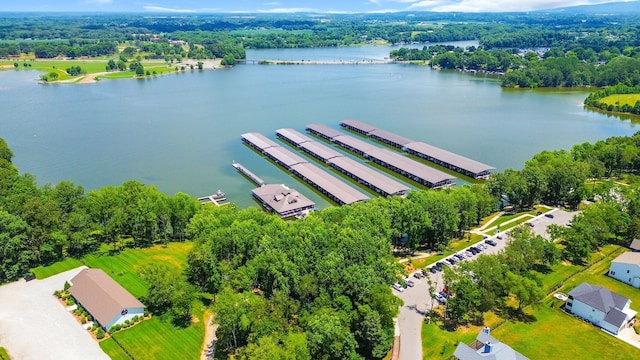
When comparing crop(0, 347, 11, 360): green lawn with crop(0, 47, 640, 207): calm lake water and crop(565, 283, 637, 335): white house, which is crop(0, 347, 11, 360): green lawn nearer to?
crop(0, 47, 640, 207): calm lake water

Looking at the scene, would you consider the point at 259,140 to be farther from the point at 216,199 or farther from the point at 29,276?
the point at 29,276

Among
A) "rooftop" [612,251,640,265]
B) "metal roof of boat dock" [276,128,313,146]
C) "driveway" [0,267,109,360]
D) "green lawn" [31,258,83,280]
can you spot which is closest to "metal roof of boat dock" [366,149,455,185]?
"metal roof of boat dock" [276,128,313,146]

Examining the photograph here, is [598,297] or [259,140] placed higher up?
[259,140]

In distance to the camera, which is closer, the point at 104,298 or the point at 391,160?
the point at 104,298

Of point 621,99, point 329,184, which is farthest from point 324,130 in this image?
point 621,99

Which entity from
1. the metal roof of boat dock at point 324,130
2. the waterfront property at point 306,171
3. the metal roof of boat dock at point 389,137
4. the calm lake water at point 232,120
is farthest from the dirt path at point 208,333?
the metal roof of boat dock at point 324,130

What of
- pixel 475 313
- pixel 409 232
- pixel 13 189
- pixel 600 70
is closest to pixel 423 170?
pixel 409 232
